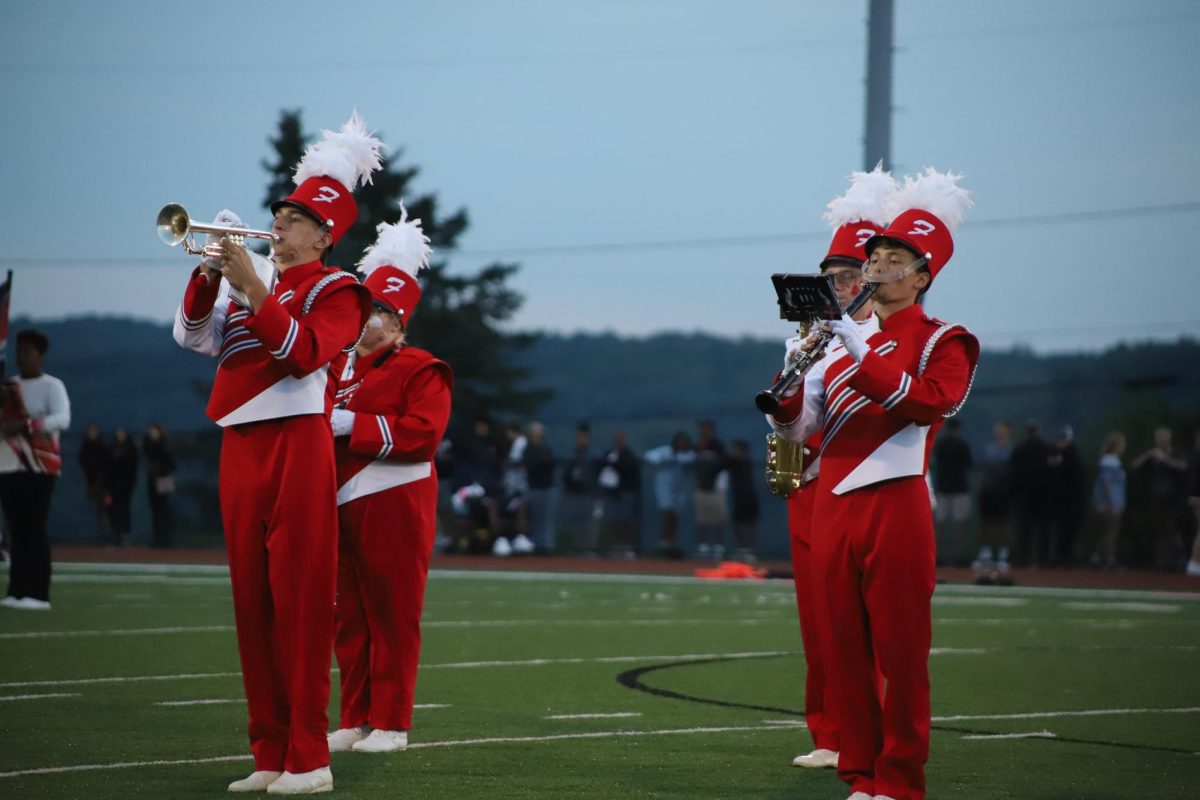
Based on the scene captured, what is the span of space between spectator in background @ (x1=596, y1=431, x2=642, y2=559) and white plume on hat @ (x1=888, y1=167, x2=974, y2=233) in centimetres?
2027

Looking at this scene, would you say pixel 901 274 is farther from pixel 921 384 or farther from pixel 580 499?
pixel 580 499

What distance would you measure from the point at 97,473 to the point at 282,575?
23.7m

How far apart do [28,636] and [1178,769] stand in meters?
7.69

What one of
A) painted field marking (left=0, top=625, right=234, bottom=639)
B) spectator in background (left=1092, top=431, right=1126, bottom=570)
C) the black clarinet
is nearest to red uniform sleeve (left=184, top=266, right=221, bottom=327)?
the black clarinet

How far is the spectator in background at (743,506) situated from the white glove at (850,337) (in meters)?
20.2

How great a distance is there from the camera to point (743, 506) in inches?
1030

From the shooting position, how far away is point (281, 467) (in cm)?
630

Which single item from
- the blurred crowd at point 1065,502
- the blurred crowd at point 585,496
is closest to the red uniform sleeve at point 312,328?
the blurred crowd at point 1065,502

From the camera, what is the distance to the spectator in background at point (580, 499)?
2753 centimetres

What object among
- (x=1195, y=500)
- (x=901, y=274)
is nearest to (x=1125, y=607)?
(x=1195, y=500)

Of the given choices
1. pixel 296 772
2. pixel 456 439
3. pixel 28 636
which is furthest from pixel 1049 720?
pixel 456 439

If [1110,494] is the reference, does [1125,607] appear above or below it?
below

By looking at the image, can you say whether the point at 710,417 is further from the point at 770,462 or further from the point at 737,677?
the point at 770,462

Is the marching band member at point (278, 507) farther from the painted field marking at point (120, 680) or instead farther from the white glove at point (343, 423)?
the painted field marking at point (120, 680)
